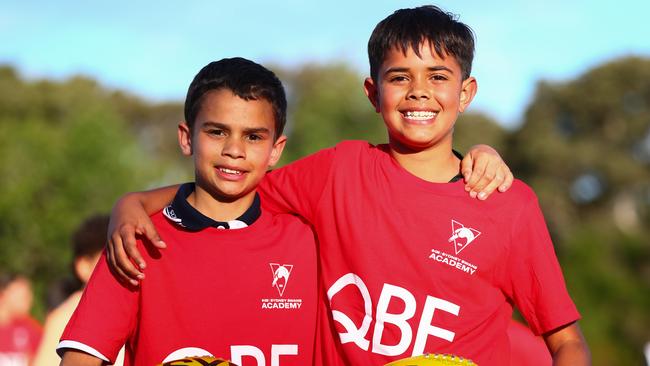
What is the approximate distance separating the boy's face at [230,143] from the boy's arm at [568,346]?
140 centimetres

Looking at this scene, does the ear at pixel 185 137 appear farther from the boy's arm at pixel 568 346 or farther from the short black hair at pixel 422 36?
the boy's arm at pixel 568 346

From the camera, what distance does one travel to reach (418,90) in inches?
166

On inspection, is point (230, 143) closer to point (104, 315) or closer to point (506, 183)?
point (104, 315)

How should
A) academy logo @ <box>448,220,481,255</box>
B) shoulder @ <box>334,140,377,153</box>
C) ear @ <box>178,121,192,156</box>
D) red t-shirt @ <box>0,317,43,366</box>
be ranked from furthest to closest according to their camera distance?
red t-shirt @ <box>0,317,43,366</box>
shoulder @ <box>334,140,377,153</box>
ear @ <box>178,121,192,156</box>
academy logo @ <box>448,220,481,255</box>

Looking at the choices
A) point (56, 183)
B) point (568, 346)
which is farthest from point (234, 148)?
point (56, 183)

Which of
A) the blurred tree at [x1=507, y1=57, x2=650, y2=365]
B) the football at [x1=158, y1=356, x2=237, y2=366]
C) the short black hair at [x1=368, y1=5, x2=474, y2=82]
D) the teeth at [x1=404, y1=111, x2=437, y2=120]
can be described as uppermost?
the blurred tree at [x1=507, y1=57, x2=650, y2=365]

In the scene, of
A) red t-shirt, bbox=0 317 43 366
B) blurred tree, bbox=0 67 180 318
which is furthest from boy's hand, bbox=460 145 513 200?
blurred tree, bbox=0 67 180 318

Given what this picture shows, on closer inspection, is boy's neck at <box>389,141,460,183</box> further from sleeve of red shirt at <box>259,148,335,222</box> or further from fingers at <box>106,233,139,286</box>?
fingers at <box>106,233,139,286</box>

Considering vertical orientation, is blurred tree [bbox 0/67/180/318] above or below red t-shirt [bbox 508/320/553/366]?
above

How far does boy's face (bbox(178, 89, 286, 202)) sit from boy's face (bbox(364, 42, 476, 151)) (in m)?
0.53

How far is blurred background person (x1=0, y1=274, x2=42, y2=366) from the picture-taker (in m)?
11.0

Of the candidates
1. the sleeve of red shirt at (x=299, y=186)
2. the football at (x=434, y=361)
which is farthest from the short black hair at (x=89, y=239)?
the football at (x=434, y=361)

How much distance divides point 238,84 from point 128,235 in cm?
80

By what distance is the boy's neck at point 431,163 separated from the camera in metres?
4.36
